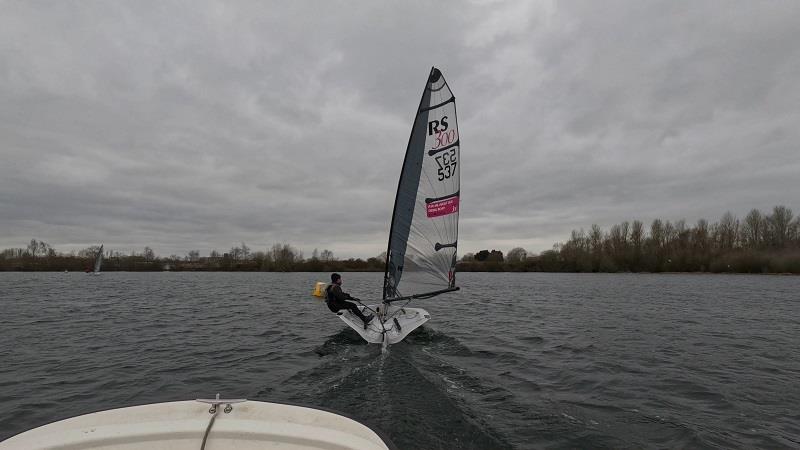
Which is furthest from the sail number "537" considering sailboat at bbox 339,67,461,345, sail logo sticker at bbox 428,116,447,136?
sail logo sticker at bbox 428,116,447,136

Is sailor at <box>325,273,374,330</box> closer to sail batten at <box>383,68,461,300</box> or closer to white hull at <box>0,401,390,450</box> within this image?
sail batten at <box>383,68,461,300</box>

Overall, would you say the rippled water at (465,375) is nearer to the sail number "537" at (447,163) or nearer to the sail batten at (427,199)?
the sail batten at (427,199)

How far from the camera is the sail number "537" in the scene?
12375 mm

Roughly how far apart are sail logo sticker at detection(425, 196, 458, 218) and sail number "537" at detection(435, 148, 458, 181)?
0.72 metres

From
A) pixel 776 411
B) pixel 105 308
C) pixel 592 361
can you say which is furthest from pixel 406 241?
pixel 105 308

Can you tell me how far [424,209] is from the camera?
12.4 m

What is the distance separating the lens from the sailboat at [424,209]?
12188 millimetres

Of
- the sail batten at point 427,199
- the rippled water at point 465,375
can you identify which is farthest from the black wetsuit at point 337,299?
the sail batten at point 427,199

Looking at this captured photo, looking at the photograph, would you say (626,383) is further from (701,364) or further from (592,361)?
(701,364)

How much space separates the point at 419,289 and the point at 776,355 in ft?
31.0

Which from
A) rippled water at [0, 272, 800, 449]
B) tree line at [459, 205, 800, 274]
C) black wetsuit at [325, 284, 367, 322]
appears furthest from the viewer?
tree line at [459, 205, 800, 274]

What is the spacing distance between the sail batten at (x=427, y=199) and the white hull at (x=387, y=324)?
0.65 metres

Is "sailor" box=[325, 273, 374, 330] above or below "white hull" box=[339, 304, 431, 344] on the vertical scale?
above

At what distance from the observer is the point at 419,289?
1284 centimetres
